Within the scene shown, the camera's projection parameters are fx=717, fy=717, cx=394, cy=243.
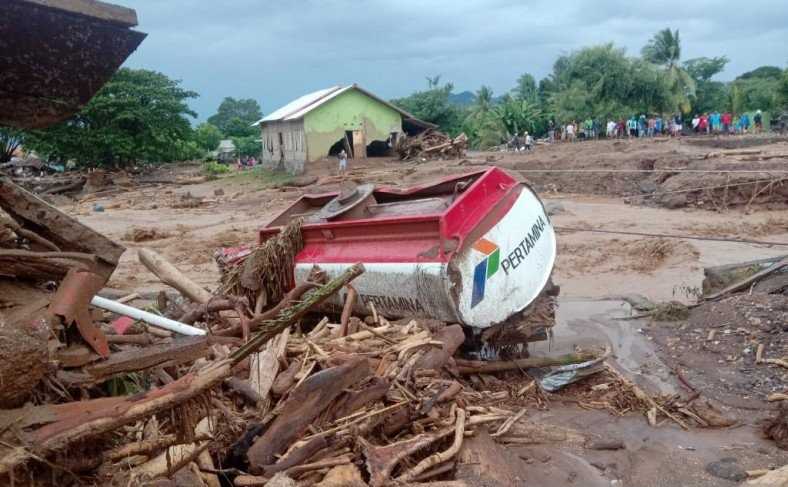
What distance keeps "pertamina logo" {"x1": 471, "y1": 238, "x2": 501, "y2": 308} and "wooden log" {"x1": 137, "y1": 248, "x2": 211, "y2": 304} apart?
7.16ft

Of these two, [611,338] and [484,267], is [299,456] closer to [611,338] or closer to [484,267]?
[484,267]

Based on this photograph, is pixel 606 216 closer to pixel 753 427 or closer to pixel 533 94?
pixel 753 427

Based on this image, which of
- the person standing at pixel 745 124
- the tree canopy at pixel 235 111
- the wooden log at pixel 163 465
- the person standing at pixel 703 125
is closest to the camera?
the wooden log at pixel 163 465

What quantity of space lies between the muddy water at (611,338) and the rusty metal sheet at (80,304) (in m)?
5.22

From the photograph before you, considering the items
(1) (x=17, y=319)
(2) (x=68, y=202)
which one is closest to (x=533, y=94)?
(2) (x=68, y=202)

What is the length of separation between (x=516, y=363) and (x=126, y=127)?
3358 cm

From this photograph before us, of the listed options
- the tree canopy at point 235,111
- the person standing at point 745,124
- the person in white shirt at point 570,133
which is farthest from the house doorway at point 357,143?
the tree canopy at point 235,111

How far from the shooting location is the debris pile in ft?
102

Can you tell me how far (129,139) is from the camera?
35250 millimetres

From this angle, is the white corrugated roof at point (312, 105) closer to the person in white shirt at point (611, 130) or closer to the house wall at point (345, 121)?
the house wall at point (345, 121)

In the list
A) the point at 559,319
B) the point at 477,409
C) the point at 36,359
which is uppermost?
the point at 36,359

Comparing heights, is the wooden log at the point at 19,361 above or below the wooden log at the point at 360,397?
above

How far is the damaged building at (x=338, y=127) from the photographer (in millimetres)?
31769

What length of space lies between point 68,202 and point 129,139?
6.45 m
